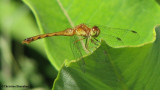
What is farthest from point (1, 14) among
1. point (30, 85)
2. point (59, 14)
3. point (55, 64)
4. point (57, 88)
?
point (57, 88)

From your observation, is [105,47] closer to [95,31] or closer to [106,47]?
[106,47]

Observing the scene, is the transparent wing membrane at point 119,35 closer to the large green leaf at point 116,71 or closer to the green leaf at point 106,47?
the green leaf at point 106,47

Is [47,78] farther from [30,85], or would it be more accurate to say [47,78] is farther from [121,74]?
[121,74]

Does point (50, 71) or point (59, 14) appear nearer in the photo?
point (59, 14)

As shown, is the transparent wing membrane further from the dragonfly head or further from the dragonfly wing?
the dragonfly wing

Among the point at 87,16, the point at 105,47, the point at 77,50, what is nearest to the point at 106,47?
the point at 105,47

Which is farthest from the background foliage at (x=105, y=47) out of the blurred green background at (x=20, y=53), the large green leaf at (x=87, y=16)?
the blurred green background at (x=20, y=53)
